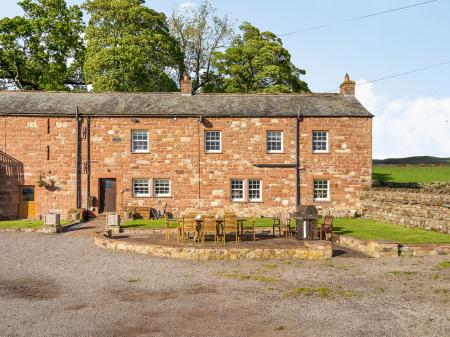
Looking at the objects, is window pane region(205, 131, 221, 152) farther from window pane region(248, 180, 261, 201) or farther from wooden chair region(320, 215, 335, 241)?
wooden chair region(320, 215, 335, 241)

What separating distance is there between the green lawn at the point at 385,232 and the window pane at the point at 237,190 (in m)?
5.98

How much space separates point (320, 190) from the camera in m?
27.7

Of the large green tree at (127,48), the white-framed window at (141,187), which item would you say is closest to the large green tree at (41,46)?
the large green tree at (127,48)

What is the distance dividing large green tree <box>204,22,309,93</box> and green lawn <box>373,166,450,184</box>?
11003 millimetres

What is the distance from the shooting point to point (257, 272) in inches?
518

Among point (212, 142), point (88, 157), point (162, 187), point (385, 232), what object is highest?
point (212, 142)

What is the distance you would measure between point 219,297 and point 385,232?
39.6ft

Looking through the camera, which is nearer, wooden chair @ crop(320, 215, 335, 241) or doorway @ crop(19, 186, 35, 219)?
wooden chair @ crop(320, 215, 335, 241)

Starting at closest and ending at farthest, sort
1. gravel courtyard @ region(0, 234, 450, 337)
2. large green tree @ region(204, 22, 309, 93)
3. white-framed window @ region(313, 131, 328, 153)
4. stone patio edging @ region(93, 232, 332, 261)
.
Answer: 1. gravel courtyard @ region(0, 234, 450, 337)
2. stone patio edging @ region(93, 232, 332, 261)
3. white-framed window @ region(313, 131, 328, 153)
4. large green tree @ region(204, 22, 309, 93)

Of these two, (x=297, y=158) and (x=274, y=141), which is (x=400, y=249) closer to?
(x=297, y=158)

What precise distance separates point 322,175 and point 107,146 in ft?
44.4

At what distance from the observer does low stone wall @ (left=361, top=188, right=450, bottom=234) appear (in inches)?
A: 794

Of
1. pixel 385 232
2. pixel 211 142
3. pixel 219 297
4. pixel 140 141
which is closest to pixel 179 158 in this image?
pixel 211 142

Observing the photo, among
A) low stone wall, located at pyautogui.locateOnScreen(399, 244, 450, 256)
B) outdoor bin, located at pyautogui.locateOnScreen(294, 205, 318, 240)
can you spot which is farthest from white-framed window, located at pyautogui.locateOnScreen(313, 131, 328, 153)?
low stone wall, located at pyautogui.locateOnScreen(399, 244, 450, 256)
